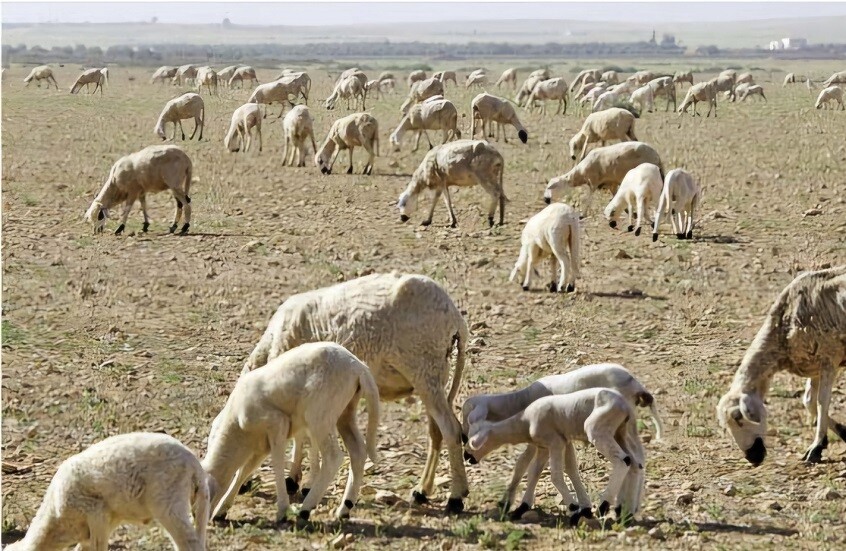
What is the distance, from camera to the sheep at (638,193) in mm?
18828

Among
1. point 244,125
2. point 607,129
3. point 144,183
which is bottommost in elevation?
point 244,125

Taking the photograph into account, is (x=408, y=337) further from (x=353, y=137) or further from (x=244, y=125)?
(x=244, y=125)

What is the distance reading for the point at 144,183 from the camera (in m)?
19.7

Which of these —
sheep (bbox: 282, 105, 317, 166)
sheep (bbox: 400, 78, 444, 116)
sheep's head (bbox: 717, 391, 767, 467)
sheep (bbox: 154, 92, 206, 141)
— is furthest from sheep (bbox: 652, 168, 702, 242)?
sheep (bbox: 400, 78, 444, 116)

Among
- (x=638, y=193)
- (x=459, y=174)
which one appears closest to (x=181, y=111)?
(x=459, y=174)

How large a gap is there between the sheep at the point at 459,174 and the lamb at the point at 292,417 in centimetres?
1167

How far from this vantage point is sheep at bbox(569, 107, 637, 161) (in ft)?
86.5

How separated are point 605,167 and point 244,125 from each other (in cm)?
1131

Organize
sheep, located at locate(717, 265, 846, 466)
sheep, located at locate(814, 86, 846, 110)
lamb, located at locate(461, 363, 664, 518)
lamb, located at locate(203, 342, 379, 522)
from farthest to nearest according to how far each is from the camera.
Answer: sheep, located at locate(814, 86, 846, 110), sheep, located at locate(717, 265, 846, 466), lamb, located at locate(461, 363, 664, 518), lamb, located at locate(203, 342, 379, 522)

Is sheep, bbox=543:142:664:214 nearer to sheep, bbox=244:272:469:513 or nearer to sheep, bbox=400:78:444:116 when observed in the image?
sheep, bbox=244:272:469:513

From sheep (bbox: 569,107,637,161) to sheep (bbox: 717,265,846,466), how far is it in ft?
53.3

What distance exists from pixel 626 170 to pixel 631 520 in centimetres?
1277

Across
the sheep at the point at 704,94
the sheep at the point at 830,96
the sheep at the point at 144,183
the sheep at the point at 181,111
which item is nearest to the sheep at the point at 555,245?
the sheep at the point at 144,183

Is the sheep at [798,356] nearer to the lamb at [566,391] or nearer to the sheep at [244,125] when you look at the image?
the lamb at [566,391]
